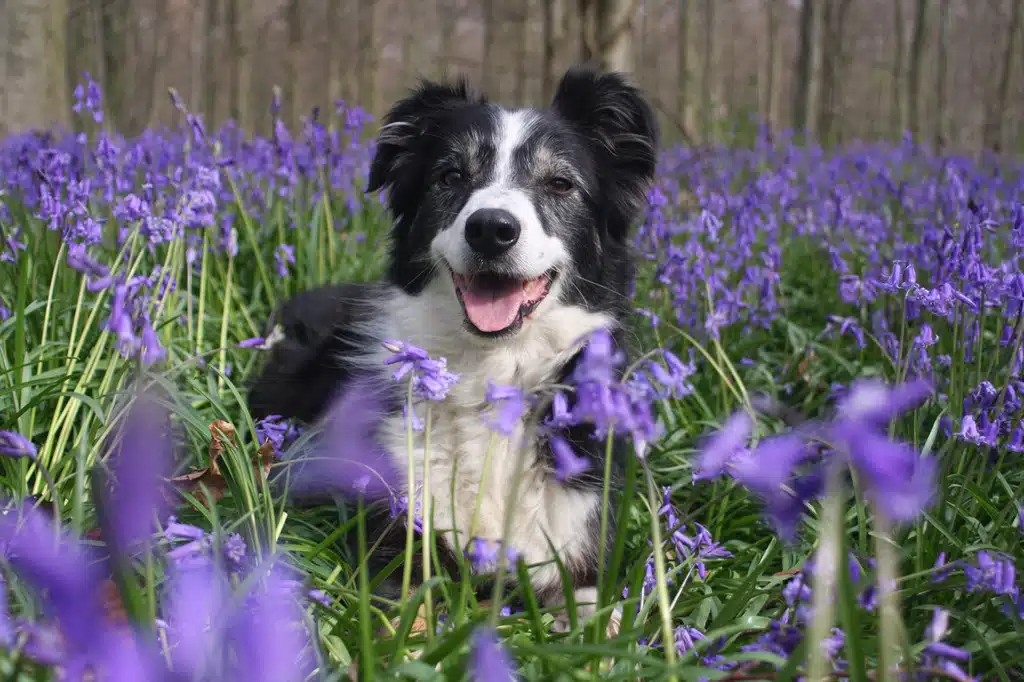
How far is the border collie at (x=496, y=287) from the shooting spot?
2.50 m

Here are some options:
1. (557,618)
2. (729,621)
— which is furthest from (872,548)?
(557,618)

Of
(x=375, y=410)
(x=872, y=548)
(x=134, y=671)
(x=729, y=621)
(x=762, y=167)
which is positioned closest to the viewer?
(x=134, y=671)

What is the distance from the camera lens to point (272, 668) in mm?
787

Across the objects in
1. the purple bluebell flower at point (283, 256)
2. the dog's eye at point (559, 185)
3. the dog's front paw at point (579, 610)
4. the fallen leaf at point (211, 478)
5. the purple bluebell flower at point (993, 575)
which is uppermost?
the dog's eye at point (559, 185)

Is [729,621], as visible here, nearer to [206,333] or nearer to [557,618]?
[557,618]

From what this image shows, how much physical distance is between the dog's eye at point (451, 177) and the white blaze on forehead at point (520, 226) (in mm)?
120

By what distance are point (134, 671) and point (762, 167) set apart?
22.2 feet

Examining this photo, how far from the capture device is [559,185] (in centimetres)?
290

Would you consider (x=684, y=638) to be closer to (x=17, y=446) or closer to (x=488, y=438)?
(x=488, y=438)

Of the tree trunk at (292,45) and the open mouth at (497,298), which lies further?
the tree trunk at (292,45)

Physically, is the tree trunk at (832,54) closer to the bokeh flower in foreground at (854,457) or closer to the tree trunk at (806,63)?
the tree trunk at (806,63)

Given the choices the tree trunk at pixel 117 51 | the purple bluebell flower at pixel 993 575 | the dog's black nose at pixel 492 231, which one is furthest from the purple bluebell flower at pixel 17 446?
the tree trunk at pixel 117 51

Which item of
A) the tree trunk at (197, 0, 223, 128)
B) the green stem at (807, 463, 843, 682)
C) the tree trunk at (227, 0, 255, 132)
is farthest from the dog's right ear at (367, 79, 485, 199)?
the tree trunk at (197, 0, 223, 128)

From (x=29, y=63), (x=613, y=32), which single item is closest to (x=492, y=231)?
A: (x=613, y=32)
